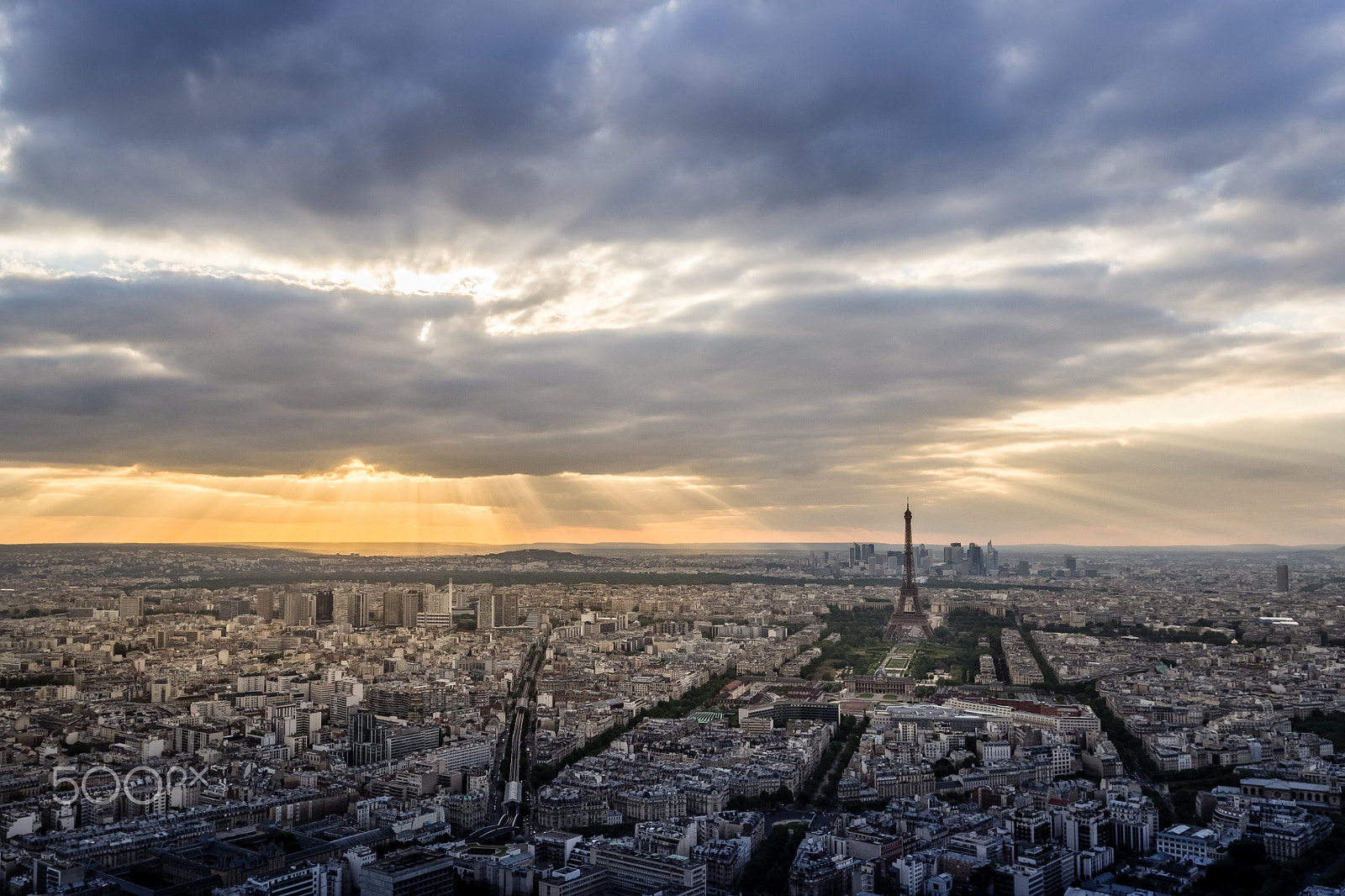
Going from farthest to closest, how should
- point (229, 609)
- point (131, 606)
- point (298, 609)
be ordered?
point (298, 609) → point (229, 609) → point (131, 606)

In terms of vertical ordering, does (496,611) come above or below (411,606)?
below

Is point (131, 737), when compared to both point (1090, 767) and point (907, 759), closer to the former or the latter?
point (907, 759)

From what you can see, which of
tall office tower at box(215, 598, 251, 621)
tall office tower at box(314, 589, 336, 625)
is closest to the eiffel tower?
tall office tower at box(314, 589, 336, 625)

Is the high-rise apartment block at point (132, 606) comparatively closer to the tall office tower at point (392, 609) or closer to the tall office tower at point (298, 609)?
the tall office tower at point (298, 609)

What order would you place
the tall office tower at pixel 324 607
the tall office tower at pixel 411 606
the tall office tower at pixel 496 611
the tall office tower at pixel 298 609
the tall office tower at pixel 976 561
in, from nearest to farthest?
the tall office tower at pixel 298 609, the tall office tower at pixel 324 607, the tall office tower at pixel 496 611, the tall office tower at pixel 411 606, the tall office tower at pixel 976 561

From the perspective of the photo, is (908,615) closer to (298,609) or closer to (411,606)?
(411,606)


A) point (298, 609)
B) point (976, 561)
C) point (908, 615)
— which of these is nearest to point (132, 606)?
point (298, 609)

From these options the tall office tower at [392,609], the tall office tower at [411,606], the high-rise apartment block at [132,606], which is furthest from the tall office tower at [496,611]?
the high-rise apartment block at [132,606]
